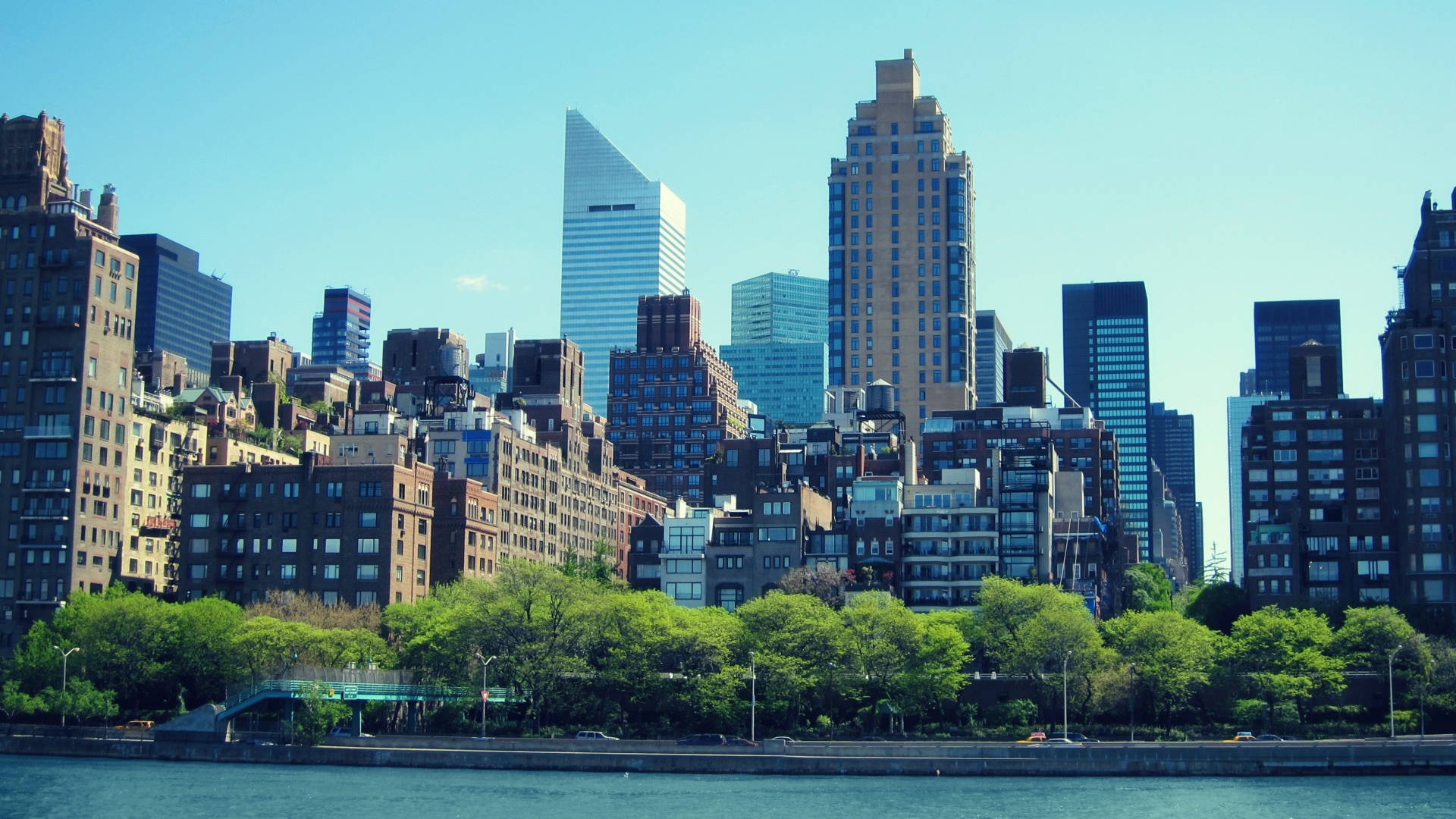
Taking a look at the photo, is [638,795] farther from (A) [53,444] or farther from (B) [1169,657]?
(A) [53,444]

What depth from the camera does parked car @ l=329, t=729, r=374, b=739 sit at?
507 ft

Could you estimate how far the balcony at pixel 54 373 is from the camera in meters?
196

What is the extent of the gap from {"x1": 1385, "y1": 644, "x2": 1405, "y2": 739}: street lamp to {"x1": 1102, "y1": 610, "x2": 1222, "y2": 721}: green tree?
47.9 feet

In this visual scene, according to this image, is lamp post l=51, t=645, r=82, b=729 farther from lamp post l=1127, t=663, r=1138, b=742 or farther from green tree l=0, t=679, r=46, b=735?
lamp post l=1127, t=663, r=1138, b=742

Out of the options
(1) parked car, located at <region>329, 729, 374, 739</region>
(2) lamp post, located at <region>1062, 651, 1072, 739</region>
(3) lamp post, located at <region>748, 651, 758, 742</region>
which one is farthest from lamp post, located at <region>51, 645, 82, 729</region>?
(2) lamp post, located at <region>1062, 651, 1072, 739</region>

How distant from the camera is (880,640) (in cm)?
16300

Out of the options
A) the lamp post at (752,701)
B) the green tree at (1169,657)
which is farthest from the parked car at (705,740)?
the green tree at (1169,657)

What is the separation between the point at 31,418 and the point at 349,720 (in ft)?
192

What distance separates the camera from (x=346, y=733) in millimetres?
159500

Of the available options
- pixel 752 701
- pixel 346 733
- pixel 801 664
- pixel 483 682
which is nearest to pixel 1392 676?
pixel 801 664

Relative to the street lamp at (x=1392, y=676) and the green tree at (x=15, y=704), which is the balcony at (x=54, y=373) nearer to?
the green tree at (x=15, y=704)

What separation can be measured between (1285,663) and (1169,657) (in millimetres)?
11008

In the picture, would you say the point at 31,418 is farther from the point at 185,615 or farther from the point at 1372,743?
the point at 1372,743

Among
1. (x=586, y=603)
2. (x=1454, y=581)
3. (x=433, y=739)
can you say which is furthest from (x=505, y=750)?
(x=1454, y=581)
